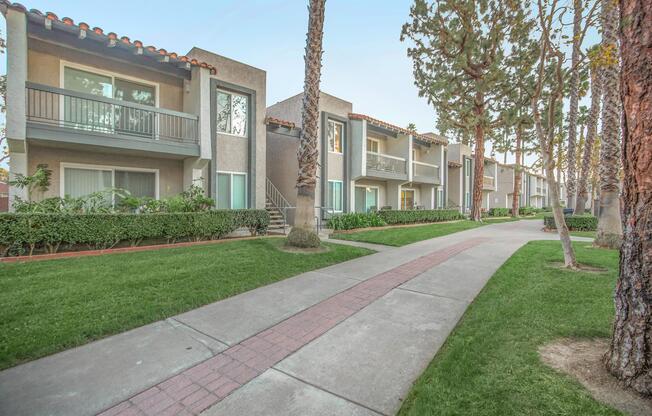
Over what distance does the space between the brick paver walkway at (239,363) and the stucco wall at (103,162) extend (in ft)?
33.0

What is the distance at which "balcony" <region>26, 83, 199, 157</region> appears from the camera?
8.88 m

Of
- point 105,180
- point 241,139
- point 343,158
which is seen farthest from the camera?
point 343,158

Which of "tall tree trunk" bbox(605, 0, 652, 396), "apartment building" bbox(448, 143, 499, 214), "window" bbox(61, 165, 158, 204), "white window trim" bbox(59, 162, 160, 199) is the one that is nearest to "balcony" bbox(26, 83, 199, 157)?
"white window trim" bbox(59, 162, 160, 199)

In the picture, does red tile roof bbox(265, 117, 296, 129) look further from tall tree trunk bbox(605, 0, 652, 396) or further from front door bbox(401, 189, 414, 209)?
front door bbox(401, 189, 414, 209)

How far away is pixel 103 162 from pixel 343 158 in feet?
38.0

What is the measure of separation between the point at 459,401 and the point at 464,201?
104ft

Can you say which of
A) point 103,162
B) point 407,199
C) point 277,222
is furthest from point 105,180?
point 407,199

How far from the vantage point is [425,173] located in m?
24.3

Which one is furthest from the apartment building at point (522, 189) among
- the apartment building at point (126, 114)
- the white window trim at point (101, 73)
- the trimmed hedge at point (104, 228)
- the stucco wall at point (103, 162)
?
the white window trim at point (101, 73)

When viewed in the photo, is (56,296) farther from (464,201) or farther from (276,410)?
(464,201)

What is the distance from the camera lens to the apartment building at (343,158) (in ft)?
55.0

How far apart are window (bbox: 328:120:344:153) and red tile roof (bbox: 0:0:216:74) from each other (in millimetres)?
7751

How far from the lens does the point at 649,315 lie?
249 centimetres

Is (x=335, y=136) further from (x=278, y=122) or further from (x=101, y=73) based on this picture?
(x=101, y=73)
